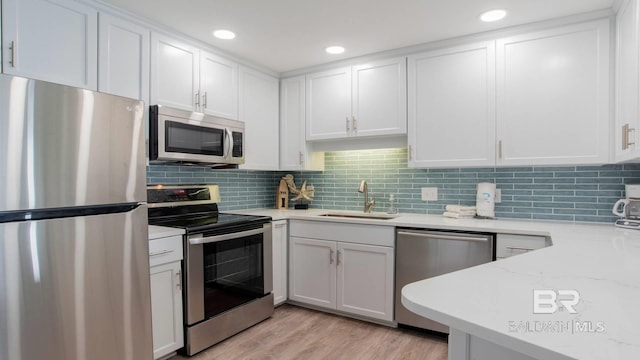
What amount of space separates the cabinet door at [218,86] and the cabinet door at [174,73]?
0.21 feet

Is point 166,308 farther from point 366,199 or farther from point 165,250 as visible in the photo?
point 366,199

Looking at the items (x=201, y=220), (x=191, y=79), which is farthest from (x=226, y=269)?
(x=191, y=79)

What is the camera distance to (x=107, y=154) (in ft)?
5.37

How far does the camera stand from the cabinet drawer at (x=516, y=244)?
222cm

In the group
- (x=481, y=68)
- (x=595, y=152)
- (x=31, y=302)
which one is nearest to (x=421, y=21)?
(x=481, y=68)

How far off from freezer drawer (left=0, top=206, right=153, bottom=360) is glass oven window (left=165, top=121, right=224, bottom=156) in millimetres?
755

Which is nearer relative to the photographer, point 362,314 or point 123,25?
point 123,25

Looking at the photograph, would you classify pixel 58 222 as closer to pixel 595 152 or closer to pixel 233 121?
pixel 233 121

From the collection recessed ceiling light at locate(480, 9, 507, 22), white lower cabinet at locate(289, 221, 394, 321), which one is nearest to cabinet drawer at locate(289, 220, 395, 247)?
white lower cabinet at locate(289, 221, 394, 321)

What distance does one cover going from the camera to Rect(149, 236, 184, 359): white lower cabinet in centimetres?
210

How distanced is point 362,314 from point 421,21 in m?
2.22

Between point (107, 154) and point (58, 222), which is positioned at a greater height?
point (107, 154)

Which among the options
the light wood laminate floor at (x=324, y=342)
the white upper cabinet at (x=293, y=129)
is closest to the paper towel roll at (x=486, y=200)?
the light wood laminate floor at (x=324, y=342)

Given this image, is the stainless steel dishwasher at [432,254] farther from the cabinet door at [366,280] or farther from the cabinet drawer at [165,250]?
the cabinet drawer at [165,250]
